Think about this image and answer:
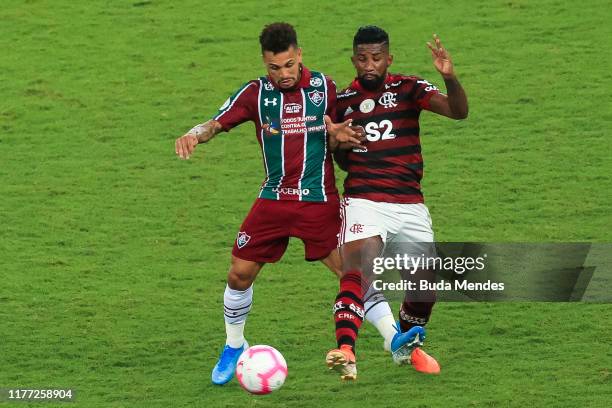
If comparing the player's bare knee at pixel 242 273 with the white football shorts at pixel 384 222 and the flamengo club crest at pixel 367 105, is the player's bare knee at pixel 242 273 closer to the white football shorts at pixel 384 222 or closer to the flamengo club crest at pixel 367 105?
the white football shorts at pixel 384 222

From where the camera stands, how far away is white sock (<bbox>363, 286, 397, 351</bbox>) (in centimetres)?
936

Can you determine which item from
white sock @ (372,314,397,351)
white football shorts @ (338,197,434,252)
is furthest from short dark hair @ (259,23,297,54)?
white sock @ (372,314,397,351)

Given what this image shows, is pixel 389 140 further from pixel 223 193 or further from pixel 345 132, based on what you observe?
pixel 223 193

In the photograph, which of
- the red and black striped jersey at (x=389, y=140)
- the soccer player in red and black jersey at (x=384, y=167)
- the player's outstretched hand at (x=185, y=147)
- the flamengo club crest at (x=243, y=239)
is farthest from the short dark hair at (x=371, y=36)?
the flamengo club crest at (x=243, y=239)

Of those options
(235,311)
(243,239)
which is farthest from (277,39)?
(235,311)

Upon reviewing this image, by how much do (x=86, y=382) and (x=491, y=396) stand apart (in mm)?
2611

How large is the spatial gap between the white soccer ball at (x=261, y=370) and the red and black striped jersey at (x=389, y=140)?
124cm

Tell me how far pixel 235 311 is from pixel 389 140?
152 centimetres

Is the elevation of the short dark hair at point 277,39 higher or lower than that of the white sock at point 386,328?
higher

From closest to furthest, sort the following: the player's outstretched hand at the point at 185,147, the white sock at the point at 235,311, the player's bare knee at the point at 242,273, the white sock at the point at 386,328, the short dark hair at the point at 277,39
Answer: the player's outstretched hand at the point at 185,147 → the short dark hair at the point at 277,39 → the player's bare knee at the point at 242,273 → the white sock at the point at 235,311 → the white sock at the point at 386,328

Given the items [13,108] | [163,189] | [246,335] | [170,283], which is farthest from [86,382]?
[13,108]

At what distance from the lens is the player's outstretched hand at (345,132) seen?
871 cm

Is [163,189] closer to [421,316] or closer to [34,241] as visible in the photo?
[34,241]

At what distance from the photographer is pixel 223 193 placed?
12.9 metres
